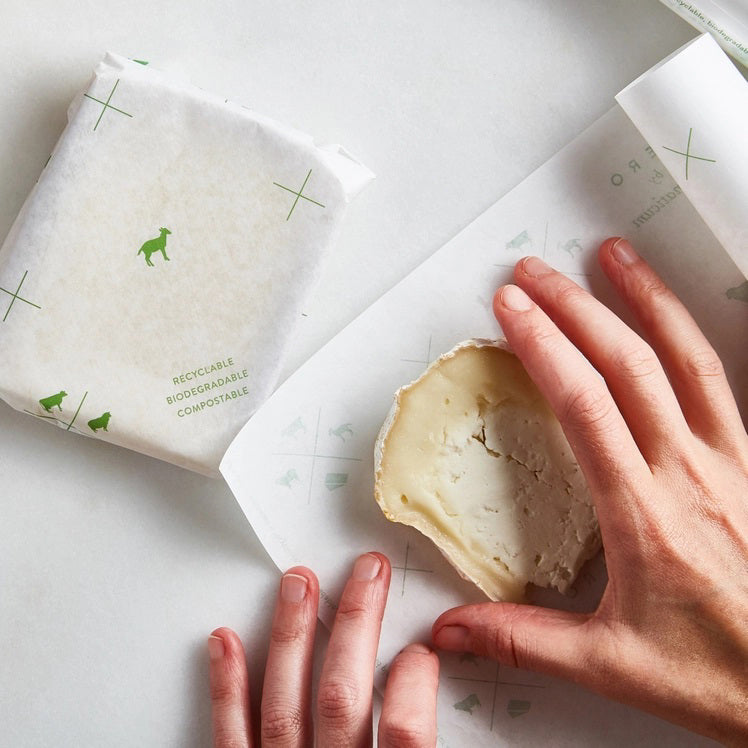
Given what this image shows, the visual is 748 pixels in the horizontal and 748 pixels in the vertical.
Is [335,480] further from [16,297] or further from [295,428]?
[16,297]

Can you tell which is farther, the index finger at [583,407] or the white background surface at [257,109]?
the white background surface at [257,109]

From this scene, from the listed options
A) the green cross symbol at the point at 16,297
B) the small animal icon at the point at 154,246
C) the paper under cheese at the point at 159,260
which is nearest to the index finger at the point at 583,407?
the paper under cheese at the point at 159,260

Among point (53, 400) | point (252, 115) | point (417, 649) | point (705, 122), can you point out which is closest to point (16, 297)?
point (53, 400)

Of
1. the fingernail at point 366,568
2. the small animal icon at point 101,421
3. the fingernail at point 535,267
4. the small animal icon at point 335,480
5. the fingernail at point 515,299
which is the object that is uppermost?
the fingernail at point 535,267

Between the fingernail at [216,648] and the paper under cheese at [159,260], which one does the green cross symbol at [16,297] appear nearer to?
the paper under cheese at [159,260]

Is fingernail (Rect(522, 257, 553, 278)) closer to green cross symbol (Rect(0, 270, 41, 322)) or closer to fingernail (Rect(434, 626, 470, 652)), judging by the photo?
fingernail (Rect(434, 626, 470, 652))

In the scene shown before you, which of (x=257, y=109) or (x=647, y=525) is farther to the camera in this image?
(x=257, y=109)
